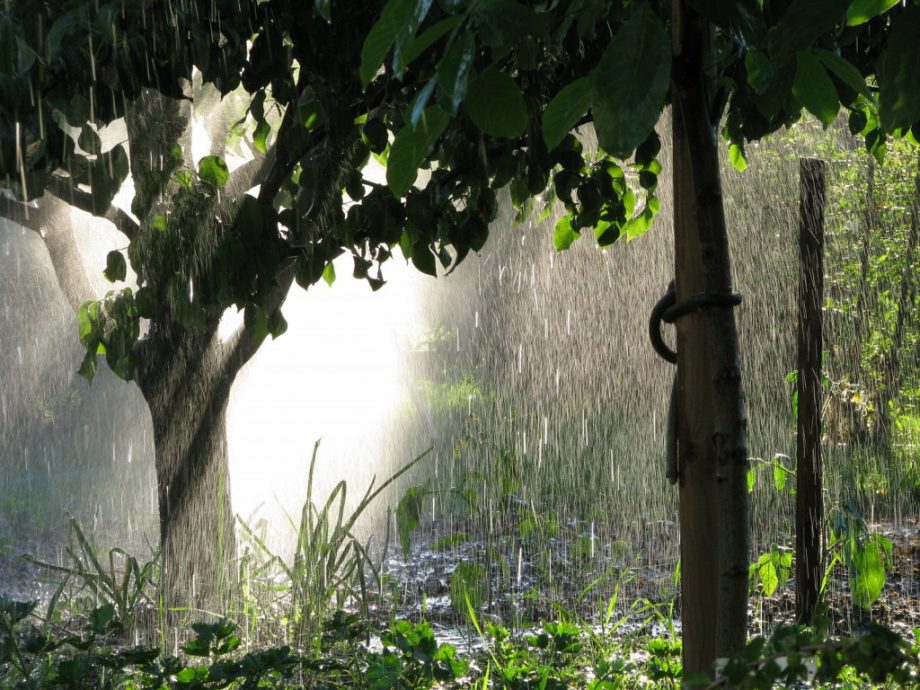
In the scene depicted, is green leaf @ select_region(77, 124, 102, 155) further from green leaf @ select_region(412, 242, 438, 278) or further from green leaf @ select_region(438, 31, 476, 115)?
green leaf @ select_region(438, 31, 476, 115)

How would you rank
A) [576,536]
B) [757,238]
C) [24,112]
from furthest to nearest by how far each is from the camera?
[757,238], [576,536], [24,112]

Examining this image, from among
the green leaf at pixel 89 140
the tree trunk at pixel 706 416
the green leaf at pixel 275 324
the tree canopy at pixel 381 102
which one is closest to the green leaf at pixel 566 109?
the tree canopy at pixel 381 102

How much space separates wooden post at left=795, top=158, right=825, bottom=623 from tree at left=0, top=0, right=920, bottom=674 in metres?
0.97

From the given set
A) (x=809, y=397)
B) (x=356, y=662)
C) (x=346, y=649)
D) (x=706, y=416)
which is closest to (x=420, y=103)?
(x=706, y=416)

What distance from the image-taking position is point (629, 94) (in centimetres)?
70

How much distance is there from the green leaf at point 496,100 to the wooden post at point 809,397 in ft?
8.71

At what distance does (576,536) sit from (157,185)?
320 cm

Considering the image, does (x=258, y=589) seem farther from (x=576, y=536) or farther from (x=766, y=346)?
(x=766, y=346)

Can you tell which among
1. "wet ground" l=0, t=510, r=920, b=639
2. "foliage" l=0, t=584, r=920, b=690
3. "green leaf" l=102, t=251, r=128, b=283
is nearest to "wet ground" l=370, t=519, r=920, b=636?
"wet ground" l=0, t=510, r=920, b=639

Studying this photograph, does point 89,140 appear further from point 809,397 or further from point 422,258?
point 809,397

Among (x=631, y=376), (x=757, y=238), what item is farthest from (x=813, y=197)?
(x=631, y=376)

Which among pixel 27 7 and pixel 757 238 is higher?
pixel 757 238

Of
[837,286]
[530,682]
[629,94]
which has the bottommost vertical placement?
[530,682]

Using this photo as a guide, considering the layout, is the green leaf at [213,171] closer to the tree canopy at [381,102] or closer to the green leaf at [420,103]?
the tree canopy at [381,102]
